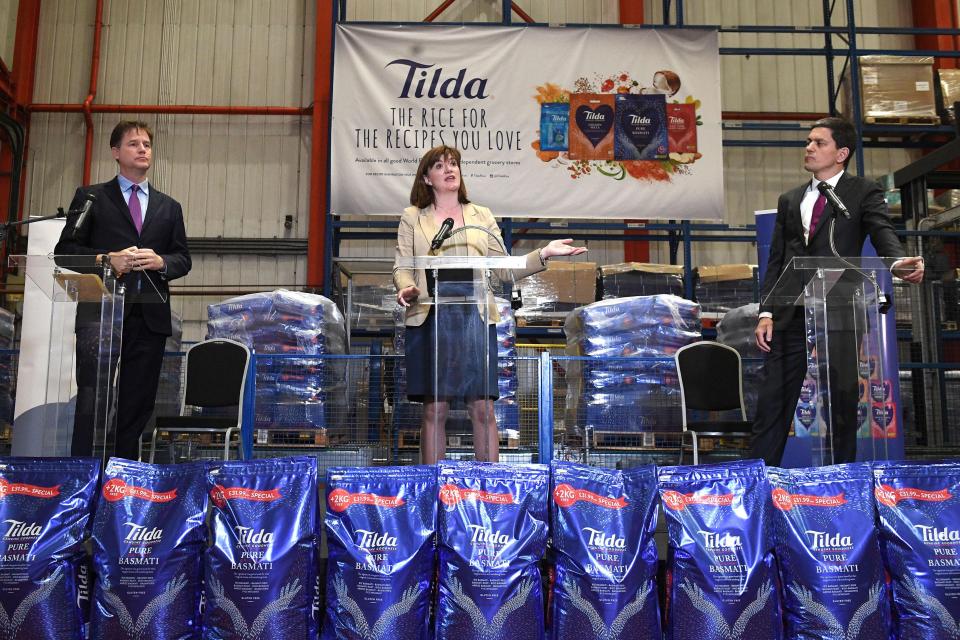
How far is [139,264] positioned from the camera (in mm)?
2820

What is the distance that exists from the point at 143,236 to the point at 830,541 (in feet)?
8.48

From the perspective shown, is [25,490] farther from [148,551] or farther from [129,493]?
[148,551]

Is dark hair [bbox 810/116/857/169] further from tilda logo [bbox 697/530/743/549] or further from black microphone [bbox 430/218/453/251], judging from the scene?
tilda logo [bbox 697/530/743/549]

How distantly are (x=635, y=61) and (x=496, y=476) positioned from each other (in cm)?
533

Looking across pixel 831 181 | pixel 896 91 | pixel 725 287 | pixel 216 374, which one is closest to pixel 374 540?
pixel 831 181

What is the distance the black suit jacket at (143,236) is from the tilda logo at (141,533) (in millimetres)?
973

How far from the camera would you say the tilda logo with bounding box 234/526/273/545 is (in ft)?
7.44

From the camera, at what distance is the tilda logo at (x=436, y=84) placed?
6793 mm

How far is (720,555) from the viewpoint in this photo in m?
2.26

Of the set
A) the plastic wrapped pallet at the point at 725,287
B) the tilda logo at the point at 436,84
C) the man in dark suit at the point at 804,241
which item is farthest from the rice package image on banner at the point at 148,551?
the plastic wrapped pallet at the point at 725,287

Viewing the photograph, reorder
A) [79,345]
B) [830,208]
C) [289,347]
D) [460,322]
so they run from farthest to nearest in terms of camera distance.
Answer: [289,347], [830,208], [460,322], [79,345]

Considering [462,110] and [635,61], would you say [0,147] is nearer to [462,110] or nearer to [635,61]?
[462,110]

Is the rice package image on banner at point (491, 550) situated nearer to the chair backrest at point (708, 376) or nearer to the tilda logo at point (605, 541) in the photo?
the tilda logo at point (605, 541)

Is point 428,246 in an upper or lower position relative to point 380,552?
upper
